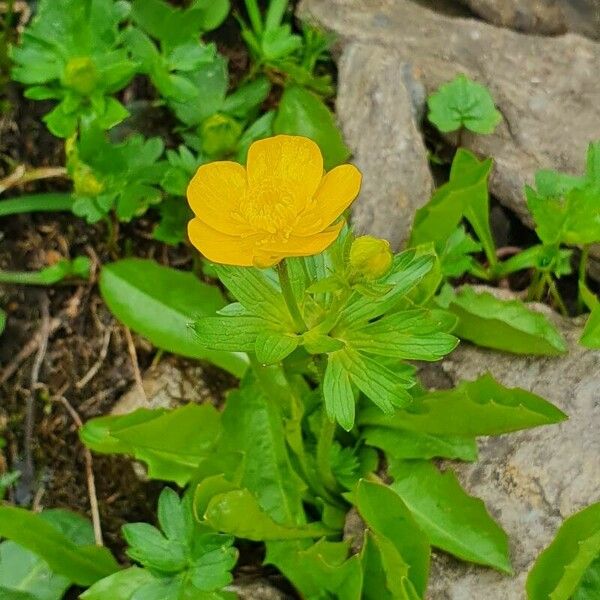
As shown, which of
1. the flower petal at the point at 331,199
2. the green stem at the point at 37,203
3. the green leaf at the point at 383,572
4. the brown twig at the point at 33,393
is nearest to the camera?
the flower petal at the point at 331,199

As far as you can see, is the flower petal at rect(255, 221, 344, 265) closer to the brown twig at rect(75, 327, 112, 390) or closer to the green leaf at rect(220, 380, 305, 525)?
the green leaf at rect(220, 380, 305, 525)

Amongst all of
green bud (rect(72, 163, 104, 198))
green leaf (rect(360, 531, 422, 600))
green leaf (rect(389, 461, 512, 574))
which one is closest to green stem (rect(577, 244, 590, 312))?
green leaf (rect(389, 461, 512, 574))

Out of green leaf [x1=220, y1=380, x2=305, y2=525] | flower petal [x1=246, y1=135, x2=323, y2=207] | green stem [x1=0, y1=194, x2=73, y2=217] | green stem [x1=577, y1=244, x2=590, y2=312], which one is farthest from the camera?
green stem [x1=0, y1=194, x2=73, y2=217]

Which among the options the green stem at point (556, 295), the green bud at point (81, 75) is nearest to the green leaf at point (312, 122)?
the green bud at point (81, 75)

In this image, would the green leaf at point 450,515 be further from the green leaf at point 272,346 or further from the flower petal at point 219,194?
the flower petal at point 219,194

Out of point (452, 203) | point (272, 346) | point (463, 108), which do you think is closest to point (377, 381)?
point (272, 346)

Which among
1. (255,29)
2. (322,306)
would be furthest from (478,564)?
(255,29)

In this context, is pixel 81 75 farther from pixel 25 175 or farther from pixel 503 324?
pixel 503 324
